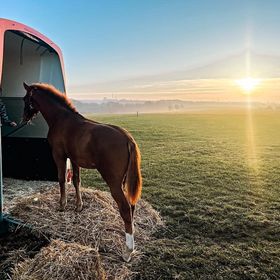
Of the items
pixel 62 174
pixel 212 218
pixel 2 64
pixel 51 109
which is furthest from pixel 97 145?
pixel 2 64

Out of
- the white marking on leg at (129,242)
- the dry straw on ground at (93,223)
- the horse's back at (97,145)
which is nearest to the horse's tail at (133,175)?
the horse's back at (97,145)

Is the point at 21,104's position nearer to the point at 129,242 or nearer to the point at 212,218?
the point at 129,242

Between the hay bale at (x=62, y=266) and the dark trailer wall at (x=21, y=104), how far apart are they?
3.12 m

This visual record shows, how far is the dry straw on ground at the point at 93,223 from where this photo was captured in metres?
3.36

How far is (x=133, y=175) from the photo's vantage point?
3479 millimetres

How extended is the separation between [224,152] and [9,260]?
967 centimetres

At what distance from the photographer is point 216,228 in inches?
170

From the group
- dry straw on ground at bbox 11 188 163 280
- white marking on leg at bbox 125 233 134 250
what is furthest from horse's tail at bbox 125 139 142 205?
dry straw on ground at bbox 11 188 163 280

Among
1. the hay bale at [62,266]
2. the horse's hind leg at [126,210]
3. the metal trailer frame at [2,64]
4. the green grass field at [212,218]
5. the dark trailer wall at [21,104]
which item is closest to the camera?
the hay bale at [62,266]

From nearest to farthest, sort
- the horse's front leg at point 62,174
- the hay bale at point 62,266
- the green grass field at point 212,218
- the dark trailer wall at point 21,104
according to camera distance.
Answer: the hay bale at point 62,266 → the green grass field at point 212,218 → the horse's front leg at point 62,174 → the dark trailer wall at point 21,104

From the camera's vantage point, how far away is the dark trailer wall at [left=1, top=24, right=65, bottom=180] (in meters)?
5.55

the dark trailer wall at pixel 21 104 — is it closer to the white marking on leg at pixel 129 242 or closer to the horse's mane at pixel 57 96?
the horse's mane at pixel 57 96

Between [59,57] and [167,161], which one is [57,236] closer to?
[59,57]

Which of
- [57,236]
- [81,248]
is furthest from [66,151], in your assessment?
[81,248]
